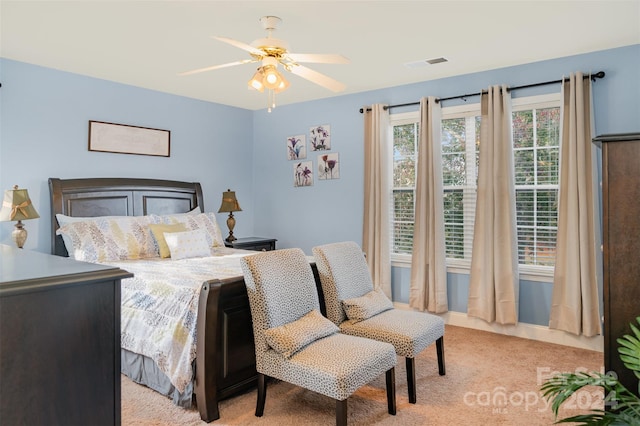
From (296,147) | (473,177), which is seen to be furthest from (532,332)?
(296,147)

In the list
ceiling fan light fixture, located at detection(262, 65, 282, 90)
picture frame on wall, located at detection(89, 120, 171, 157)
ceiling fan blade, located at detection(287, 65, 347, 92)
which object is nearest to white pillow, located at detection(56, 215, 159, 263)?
picture frame on wall, located at detection(89, 120, 171, 157)

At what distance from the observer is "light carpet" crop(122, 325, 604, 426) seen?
95.4 inches

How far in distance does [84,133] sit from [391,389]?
3.77 metres

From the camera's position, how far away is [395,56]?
3.66 m

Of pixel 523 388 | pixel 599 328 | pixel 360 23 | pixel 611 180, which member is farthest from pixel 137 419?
pixel 599 328

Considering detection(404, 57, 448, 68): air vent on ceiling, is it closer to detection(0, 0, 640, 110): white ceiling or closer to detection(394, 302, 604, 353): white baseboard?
detection(0, 0, 640, 110): white ceiling

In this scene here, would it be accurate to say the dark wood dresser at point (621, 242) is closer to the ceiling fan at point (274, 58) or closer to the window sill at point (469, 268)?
the ceiling fan at point (274, 58)

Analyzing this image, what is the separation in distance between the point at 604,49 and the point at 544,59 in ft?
1.46

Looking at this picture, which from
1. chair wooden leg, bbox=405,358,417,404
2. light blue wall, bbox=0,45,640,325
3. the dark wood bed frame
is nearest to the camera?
the dark wood bed frame

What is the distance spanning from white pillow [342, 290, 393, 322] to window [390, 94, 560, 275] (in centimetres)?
160

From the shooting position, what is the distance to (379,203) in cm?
464

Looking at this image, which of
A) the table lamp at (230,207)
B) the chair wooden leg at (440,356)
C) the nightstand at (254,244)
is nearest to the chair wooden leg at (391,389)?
the chair wooden leg at (440,356)

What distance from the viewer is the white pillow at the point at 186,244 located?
12.7 feet

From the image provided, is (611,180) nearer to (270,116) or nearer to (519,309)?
(519,309)
